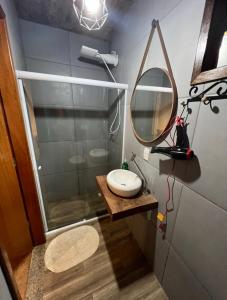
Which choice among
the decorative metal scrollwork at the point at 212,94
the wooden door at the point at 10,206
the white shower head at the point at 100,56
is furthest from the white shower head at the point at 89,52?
the decorative metal scrollwork at the point at 212,94

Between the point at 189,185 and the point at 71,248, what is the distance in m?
1.42

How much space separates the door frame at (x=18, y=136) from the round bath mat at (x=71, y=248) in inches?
7.5

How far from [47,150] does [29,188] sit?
2.09 ft

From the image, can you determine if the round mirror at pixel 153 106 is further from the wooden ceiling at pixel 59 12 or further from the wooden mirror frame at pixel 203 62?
the wooden ceiling at pixel 59 12

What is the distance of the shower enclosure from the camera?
1679 millimetres

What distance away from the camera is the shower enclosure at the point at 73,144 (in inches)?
66.1

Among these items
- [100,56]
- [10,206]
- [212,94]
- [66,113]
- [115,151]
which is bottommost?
[10,206]

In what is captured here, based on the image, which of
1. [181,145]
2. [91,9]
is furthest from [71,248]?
[91,9]

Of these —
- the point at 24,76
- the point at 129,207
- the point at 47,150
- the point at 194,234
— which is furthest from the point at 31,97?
the point at 194,234

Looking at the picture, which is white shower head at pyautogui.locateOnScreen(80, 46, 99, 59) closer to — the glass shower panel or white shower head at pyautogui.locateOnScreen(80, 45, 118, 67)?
white shower head at pyautogui.locateOnScreen(80, 45, 118, 67)

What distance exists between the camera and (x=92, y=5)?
100 centimetres

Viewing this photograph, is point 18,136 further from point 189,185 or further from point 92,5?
point 189,185

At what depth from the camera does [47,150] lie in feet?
5.94

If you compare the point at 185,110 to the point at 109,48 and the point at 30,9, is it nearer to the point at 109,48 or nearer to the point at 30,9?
the point at 109,48
